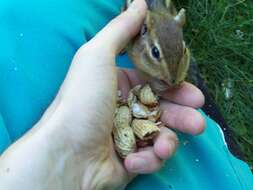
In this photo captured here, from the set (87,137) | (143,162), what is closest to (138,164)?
(143,162)

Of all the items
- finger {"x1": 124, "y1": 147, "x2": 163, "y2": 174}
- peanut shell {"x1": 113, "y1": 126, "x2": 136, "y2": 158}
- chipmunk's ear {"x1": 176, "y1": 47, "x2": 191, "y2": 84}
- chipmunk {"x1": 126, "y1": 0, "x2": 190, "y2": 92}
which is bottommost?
finger {"x1": 124, "y1": 147, "x2": 163, "y2": 174}

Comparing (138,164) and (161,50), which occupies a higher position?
(161,50)

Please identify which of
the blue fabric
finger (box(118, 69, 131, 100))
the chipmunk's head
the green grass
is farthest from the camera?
the green grass

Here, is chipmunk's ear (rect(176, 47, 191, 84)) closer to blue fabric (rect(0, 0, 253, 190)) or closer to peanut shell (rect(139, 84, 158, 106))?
peanut shell (rect(139, 84, 158, 106))

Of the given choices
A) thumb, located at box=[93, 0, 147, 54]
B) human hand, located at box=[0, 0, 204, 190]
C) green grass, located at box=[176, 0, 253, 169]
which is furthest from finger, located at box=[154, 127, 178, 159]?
green grass, located at box=[176, 0, 253, 169]

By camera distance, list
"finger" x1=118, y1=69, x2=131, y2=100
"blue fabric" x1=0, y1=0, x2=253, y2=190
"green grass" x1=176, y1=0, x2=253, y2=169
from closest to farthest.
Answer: "blue fabric" x1=0, y1=0, x2=253, y2=190
"finger" x1=118, y1=69, x2=131, y2=100
"green grass" x1=176, y1=0, x2=253, y2=169

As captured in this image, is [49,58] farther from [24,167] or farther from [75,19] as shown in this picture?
[24,167]

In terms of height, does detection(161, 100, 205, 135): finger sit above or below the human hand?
below

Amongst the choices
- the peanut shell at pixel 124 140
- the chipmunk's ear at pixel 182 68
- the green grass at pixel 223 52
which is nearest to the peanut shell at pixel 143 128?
the peanut shell at pixel 124 140

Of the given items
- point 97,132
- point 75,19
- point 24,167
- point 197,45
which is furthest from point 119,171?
point 197,45

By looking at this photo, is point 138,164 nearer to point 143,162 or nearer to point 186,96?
point 143,162
